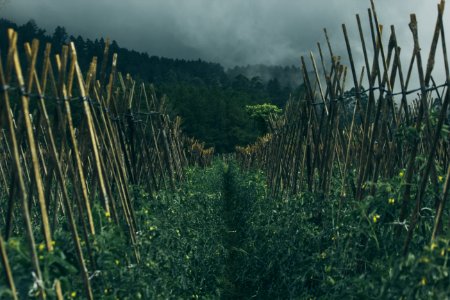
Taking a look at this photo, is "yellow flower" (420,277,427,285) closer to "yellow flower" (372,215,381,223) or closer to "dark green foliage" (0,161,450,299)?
"dark green foliage" (0,161,450,299)

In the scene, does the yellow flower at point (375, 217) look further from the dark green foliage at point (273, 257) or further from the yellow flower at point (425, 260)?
the yellow flower at point (425, 260)

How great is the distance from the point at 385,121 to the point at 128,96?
381 centimetres

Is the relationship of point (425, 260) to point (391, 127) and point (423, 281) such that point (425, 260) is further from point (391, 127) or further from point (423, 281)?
point (391, 127)

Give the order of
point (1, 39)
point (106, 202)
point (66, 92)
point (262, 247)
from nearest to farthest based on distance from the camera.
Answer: point (66, 92) < point (106, 202) < point (262, 247) < point (1, 39)

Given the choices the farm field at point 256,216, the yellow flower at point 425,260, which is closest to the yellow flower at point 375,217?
the farm field at point 256,216

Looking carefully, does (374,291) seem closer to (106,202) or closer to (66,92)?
(106,202)

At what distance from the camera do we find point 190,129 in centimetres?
7131

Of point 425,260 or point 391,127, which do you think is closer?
point 425,260

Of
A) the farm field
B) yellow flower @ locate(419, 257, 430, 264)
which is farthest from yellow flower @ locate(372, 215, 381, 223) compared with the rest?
yellow flower @ locate(419, 257, 430, 264)

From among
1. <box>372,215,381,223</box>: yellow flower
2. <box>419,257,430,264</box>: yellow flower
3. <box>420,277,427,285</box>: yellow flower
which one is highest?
<box>372,215,381,223</box>: yellow flower

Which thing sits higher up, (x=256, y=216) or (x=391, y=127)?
(x=391, y=127)

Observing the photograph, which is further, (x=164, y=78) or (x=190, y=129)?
(x=164, y=78)

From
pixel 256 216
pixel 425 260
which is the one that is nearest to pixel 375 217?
pixel 425 260

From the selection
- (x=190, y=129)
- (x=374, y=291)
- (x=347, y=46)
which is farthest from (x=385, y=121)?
(x=190, y=129)
